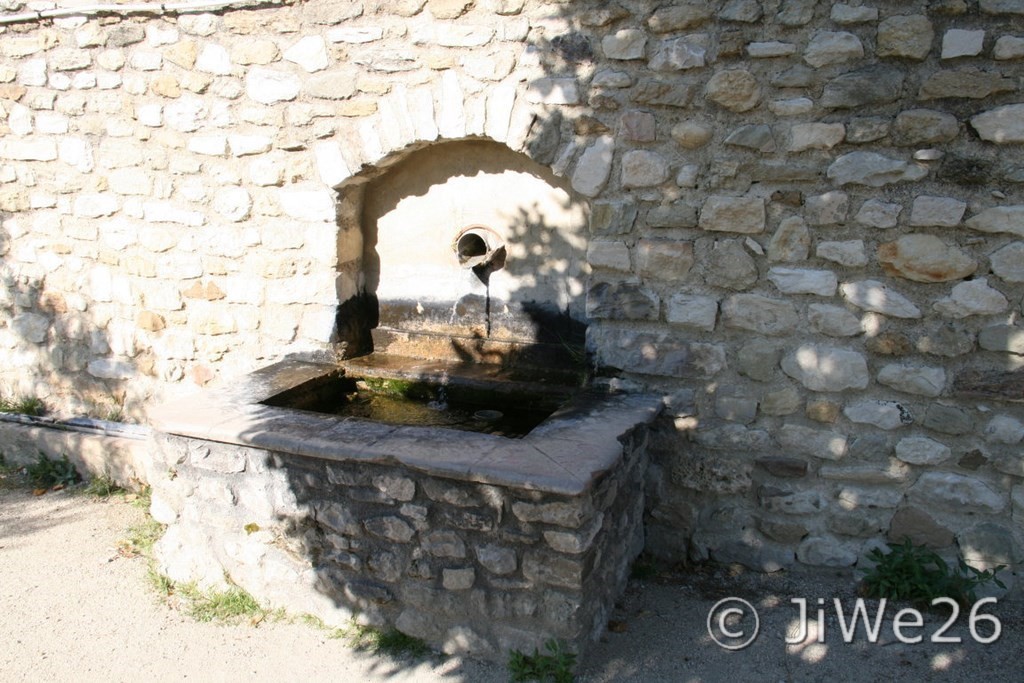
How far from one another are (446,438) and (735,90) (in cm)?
172

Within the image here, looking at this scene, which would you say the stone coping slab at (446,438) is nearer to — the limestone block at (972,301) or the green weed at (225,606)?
the green weed at (225,606)

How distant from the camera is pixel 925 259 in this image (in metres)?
2.92

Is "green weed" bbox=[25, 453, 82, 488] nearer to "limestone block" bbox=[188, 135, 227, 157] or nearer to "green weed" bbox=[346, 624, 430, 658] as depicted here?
"limestone block" bbox=[188, 135, 227, 157]

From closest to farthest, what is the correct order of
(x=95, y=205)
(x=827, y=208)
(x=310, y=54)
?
(x=827, y=208)
(x=310, y=54)
(x=95, y=205)

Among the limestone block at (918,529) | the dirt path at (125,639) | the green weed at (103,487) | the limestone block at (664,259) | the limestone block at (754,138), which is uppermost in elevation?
the limestone block at (754,138)

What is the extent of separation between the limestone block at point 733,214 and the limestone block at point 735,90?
0.35 metres

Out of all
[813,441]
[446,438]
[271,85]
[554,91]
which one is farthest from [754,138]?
[271,85]

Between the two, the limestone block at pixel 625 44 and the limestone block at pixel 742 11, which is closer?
the limestone block at pixel 742 11

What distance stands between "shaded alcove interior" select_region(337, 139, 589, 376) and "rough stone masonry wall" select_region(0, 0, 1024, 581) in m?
0.23

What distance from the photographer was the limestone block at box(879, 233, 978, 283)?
2.89 meters

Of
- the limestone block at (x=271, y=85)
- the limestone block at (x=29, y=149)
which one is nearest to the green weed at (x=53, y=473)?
the limestone block at (x=29, y=149)

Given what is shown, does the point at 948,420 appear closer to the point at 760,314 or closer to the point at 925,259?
the point at 925,259

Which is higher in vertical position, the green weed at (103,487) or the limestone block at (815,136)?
the limestone block at (815,136)

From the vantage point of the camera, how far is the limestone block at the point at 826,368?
310 centimetres
